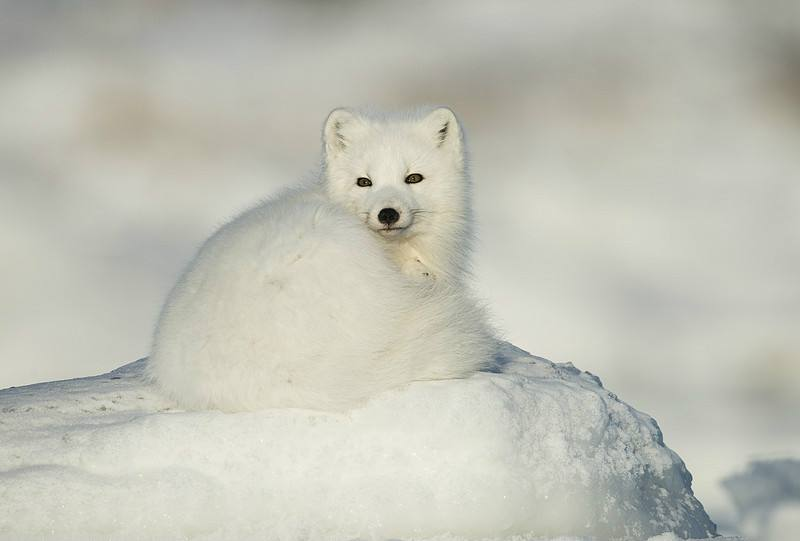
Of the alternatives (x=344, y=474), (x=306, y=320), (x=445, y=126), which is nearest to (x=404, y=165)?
(x=445, y=126)

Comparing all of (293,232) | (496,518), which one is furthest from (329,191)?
(496,518)

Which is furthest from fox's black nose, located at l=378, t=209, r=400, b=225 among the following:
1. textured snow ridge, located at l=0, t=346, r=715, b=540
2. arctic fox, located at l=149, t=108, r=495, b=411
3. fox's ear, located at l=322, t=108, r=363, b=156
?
textured snow ridge, located at l=0, t=346, r=715, b=540

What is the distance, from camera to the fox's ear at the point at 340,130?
15.3 ft

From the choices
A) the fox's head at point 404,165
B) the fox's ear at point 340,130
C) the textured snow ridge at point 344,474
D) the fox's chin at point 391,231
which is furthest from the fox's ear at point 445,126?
the textured snow ridge at point 344,474

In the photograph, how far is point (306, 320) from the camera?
3578 millimetres

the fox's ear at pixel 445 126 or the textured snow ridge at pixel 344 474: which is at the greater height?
the fox's ear at pixel 445 126

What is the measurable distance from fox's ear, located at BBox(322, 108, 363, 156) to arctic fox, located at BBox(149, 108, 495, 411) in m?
0.50

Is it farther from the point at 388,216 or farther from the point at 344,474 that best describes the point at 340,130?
the point at 344,474

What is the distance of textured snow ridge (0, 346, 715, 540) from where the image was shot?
341 centimetres

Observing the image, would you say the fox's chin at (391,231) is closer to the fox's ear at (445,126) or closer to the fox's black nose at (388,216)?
the fox's black nose at (388,216)

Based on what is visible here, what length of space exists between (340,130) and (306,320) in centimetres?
136

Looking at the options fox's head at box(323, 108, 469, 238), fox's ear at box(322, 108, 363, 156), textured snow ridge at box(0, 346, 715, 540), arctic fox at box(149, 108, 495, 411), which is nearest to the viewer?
textured snow ridge at box(0, 346, 715, 540)

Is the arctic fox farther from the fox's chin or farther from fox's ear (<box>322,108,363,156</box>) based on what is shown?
fox's ear (<box>322,108,363,156</box>)

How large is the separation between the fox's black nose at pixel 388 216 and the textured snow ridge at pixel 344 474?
0.74 m
